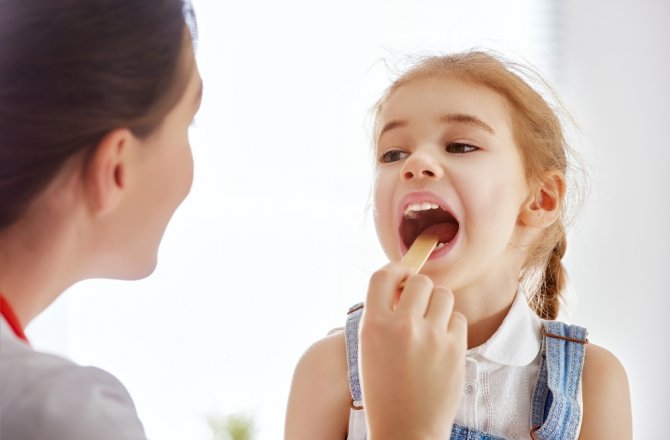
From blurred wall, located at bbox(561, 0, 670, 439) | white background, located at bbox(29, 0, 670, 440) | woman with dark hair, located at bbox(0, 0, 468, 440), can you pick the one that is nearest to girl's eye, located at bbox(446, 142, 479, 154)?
woman with dark hair, located at bbox(0, 0, 468, 440)

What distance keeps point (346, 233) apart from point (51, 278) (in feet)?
6.54

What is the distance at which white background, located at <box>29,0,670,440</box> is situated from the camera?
8.47 feet

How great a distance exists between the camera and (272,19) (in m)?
2.65

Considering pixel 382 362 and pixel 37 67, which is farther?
pixel 382 362

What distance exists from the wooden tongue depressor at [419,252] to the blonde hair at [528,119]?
0.21 m

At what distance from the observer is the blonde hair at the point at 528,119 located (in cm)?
113

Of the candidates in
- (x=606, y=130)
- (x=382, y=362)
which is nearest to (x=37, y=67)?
(x=382, y=362)

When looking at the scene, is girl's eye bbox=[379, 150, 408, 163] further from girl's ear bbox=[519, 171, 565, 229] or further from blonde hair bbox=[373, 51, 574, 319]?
girl's ear bbox=[519, 171, 565, 229]

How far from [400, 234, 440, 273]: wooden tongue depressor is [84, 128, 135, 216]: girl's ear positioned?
0.37 meters

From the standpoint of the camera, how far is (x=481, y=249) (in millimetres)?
1063

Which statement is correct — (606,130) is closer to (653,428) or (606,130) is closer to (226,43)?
(653,428)

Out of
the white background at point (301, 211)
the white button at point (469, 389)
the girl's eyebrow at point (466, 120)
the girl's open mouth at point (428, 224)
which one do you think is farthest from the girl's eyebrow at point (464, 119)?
the white background at point (301, 211)

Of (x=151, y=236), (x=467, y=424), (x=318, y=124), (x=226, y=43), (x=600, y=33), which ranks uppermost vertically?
(x=600, y=33)

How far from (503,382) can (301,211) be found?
1594 millimetres
